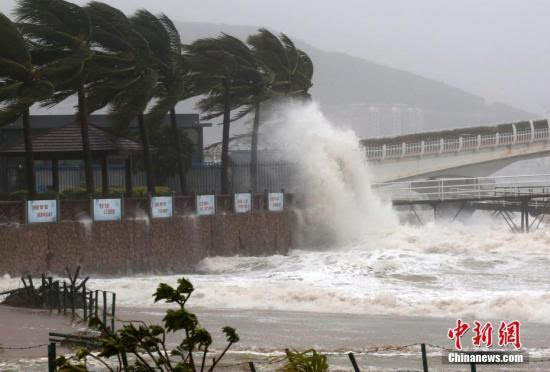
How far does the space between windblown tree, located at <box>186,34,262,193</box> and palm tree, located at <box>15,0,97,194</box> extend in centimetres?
815

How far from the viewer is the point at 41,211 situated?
29.5 meters

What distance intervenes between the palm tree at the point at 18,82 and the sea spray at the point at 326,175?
1465 centimetres

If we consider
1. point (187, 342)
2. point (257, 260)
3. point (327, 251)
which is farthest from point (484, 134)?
point (187, 342)

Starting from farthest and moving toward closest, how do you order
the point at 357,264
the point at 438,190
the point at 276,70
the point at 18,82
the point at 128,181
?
→ the point at 438,190, the point at 276,70, the point at 128,181, the point at 357,264, the point at 18,82

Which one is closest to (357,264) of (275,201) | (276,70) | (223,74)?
(275,201)

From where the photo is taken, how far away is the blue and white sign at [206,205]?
36438 mm

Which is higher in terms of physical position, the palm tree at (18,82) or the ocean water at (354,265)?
the palm tree at (18,82)

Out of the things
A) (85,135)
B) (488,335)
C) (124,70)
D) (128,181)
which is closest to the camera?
(488,335)

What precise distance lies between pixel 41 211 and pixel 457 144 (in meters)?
34.9

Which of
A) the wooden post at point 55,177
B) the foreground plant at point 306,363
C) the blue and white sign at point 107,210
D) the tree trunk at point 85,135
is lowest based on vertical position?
the foreground plant at point 306,363

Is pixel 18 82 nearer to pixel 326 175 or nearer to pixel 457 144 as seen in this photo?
pixel 326 175

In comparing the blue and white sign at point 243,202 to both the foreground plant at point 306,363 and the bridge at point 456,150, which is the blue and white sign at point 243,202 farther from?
the foreground plant at point 306,363

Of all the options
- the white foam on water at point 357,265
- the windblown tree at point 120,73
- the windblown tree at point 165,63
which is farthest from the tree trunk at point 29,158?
the windblown tree at point 165,63

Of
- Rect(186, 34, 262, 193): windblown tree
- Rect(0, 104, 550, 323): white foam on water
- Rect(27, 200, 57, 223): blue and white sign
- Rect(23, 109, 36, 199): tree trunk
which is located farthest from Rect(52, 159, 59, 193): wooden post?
Rect(186, 34, 262, 193): windblown tree
